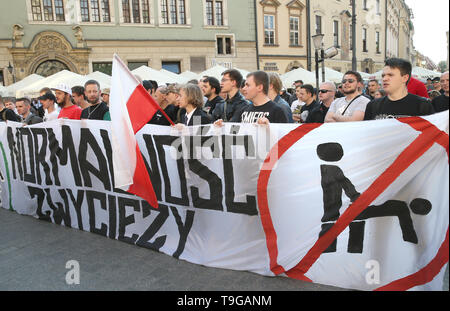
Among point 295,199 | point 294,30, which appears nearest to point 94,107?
Answer: point 295,199

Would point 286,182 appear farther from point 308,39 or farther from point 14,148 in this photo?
point 308,39

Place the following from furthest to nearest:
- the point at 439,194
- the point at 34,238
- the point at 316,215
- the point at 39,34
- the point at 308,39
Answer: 1. the point at 308,39
2. the point at 39,34
3. the point at 34,238
4. the point at 316,215
5. the point at 439,194

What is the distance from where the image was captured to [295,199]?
333 centimetres

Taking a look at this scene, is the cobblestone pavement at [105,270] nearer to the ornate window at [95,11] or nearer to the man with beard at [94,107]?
the man with beard at [94,107]

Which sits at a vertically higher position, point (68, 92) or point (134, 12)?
point (134, 12)

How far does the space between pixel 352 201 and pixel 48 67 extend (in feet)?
71.3

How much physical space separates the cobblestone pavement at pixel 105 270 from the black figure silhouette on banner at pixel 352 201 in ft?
1.35

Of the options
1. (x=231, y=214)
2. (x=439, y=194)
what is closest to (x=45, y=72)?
(x=231, y=214)

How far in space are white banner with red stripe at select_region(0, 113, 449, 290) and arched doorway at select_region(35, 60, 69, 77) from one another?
18590mm

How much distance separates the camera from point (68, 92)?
5789mm

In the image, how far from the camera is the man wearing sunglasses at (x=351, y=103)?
13.9 ft

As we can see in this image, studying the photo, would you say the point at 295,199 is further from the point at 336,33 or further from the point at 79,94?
the point at 336,33

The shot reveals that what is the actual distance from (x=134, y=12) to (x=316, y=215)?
76.4ft

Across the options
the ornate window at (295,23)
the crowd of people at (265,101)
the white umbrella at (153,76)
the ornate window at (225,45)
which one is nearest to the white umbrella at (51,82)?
the white umbrella at (153,76)
